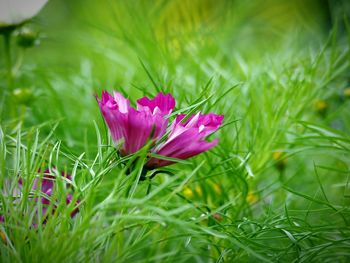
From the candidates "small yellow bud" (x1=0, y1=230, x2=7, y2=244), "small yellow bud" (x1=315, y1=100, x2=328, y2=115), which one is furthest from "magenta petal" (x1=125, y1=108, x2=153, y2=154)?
"small yellow bud" (x1=315, y1=100, x2=328, y2=115)

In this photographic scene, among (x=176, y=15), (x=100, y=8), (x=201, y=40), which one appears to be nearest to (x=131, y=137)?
(x=201, y=40)

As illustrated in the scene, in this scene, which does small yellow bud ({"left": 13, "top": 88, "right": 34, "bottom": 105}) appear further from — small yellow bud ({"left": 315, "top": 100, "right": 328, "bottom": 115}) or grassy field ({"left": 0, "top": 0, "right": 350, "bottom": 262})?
small yellow bud ({"left": 315, "top": 100, "right": 328, "bottom": 115})

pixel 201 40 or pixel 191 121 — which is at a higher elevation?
pixel 191 121

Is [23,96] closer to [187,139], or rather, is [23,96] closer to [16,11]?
[16,11]

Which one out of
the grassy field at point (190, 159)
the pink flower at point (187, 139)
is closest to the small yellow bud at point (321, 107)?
the grassy field at point (190, 159)

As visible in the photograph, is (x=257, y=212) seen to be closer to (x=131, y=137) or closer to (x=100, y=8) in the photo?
(x=131, y=137)
